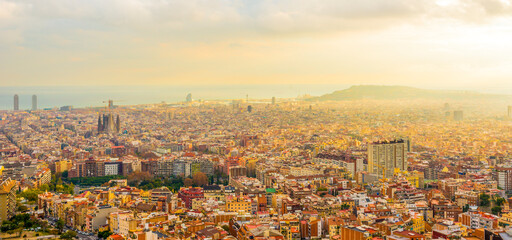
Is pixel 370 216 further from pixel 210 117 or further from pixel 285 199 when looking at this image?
pixel 210 117

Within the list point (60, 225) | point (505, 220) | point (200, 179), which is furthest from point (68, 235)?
point (505, 220)

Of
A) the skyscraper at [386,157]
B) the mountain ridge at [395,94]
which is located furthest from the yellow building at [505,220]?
the mountain ridge at [395,94]

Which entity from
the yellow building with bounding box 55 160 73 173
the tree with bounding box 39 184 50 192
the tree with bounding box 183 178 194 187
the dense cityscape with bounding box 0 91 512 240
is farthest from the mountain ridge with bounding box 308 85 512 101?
the tree with bounding box 39 184 50 192

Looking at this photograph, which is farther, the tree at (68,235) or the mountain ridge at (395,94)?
the mountain ridge at (395,94)

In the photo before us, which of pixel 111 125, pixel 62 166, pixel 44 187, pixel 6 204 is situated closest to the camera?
pixel 6 204

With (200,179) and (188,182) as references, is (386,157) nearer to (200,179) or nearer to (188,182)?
(200,179)

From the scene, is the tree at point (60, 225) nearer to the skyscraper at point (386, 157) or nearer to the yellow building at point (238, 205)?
the yellow building at point (238, 205)
